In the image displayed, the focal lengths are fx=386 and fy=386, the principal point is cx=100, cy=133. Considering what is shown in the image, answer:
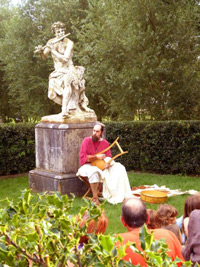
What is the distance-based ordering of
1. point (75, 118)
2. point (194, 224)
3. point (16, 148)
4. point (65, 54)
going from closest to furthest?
point (194, 224) → point (75, 118) → point (65, 54) → point (16, 148)

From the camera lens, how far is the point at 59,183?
7391 millimetres

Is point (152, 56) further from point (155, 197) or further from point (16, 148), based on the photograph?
point (155, 197)

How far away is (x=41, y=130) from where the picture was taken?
318 inches

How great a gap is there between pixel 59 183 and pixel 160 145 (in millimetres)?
3698

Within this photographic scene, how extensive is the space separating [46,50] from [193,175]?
15.7 ft

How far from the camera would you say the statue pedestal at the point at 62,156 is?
7.50 metres

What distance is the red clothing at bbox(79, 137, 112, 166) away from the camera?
702cm

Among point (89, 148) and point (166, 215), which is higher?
point (89, 148)

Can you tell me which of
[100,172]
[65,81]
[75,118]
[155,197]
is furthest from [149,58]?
[155,197]

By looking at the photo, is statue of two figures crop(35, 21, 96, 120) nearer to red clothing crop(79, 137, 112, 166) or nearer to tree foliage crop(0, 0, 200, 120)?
red clothing crop(79, 137, 112, 166)

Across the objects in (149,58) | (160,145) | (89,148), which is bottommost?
(160,145)

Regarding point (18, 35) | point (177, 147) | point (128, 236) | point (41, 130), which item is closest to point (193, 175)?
point (177, 147)

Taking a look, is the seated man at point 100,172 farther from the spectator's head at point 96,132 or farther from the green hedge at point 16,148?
the green hedge at point 16,148

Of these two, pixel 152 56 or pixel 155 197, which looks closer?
pixel 155 197
